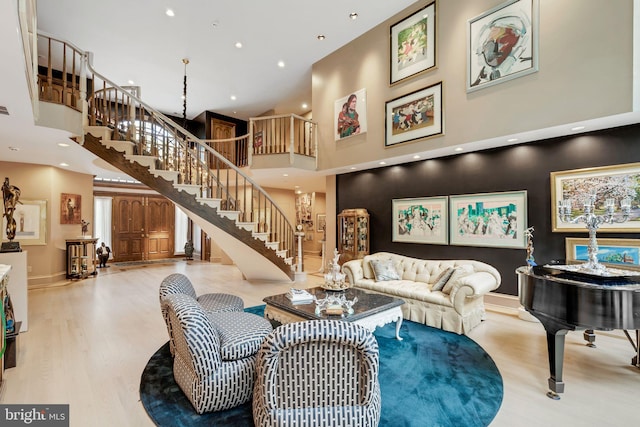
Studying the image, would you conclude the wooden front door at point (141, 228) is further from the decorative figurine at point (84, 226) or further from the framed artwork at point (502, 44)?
the framed artwork at point (502, 44)

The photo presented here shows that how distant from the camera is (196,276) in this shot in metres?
7.95

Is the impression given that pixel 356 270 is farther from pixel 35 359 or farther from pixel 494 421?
pixel 35 359

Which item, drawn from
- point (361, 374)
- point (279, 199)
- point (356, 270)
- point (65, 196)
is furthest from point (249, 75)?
point (361, 374)

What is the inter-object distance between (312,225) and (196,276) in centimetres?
538

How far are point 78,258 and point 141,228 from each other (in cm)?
388

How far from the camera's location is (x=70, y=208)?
24.6ft

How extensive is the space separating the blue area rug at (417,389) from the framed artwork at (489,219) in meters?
2.13

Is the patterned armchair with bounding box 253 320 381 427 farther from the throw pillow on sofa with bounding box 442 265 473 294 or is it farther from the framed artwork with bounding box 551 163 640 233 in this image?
the framed artwork with bounding box 551 163 640 233

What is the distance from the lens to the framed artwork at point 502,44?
13.6 ft

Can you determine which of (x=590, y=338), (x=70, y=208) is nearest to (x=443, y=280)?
(x=590, y=338)

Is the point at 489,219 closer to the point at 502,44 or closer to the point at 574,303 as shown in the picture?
the point at 502,44

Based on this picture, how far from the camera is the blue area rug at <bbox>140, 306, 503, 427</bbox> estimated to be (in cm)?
216

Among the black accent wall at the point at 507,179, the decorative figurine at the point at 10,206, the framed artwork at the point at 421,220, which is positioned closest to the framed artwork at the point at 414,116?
the black accent wall at the point at 507,179

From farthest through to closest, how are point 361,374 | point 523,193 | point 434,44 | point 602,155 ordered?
point 434,44 → point 523,193 → point 602,155 → point 361,374
